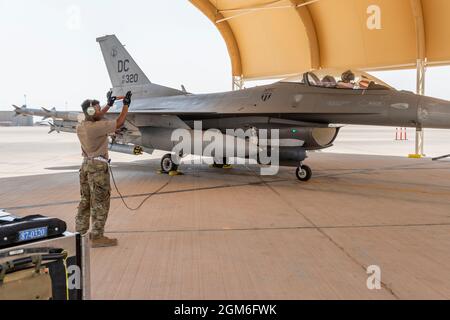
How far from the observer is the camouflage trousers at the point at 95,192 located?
398cm

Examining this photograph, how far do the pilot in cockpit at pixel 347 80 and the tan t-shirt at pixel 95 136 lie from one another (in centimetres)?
500

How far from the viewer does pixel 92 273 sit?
3211 mm

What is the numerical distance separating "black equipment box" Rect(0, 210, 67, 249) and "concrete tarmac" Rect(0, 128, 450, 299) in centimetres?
110

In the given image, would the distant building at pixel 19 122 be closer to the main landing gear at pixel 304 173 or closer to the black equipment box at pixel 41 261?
the main landing gear at pixel 304 173

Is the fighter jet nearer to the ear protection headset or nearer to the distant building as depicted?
the ear protection headset

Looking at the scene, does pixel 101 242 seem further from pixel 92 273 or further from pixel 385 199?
pixel 385 199

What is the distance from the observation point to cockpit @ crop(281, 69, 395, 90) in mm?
7391

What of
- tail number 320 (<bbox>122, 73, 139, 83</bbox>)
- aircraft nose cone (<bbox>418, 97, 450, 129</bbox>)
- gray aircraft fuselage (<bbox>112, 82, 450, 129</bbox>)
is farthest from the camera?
tail number 320 (<bbox>122, 73, 139, 83</bbox>)

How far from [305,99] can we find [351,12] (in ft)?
28.4

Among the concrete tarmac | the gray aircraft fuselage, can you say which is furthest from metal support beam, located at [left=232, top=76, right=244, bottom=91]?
the concrete tarmac

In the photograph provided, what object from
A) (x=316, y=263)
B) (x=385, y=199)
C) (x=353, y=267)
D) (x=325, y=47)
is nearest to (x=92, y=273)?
(x=316, y=263)

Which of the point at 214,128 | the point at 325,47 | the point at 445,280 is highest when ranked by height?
the point at 325,47

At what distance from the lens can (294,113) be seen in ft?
26.0

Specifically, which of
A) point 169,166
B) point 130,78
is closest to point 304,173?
point 169,166
